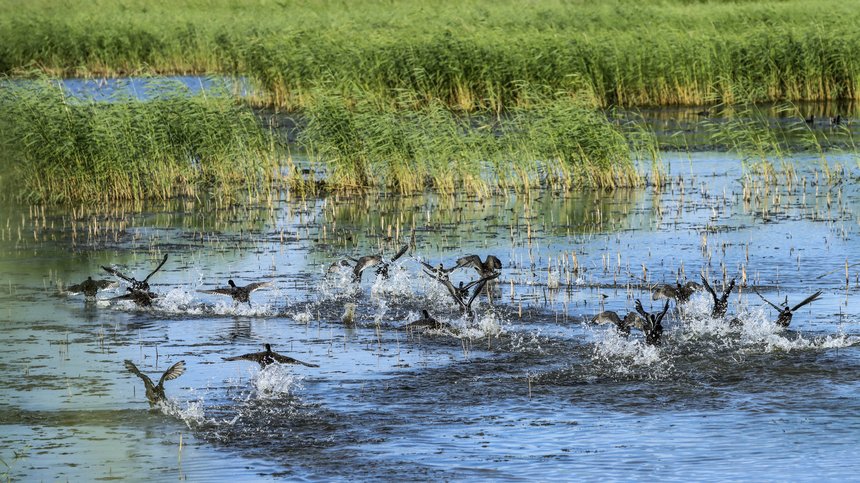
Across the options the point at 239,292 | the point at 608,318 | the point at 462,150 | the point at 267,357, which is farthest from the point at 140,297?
the point at 462,150

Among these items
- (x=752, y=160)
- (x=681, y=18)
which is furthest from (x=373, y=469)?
(x=681, y=18)

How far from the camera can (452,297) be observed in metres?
12.6

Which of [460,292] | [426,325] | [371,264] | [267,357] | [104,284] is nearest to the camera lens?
[267,357]

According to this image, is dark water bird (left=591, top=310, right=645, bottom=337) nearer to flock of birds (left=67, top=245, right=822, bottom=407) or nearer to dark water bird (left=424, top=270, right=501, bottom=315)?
flock of birds (left=67, top=245, right=822, bottom=407)

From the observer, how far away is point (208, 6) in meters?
48.8

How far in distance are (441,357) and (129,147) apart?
1064cm

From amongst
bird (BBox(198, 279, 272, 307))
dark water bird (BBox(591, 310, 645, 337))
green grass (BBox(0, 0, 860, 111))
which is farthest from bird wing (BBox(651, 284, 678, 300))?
green grass (BBox(0, 0, 860, 111))

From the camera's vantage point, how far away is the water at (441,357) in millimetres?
8086

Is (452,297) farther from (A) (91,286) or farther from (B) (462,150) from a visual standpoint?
(B) (462,150)

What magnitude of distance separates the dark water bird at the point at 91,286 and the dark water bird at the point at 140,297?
0.56 feet

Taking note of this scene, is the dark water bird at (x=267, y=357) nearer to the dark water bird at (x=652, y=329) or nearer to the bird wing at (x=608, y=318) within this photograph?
the bird wing at (x=608, y=318)

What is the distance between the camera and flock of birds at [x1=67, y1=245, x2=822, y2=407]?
949cm

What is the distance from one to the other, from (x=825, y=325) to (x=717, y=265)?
3066mm

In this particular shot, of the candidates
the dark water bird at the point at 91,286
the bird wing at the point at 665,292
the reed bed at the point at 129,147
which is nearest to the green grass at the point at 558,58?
the reed bed at the point at 129,147
